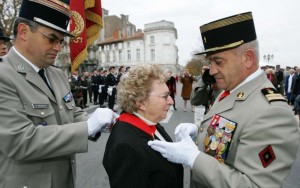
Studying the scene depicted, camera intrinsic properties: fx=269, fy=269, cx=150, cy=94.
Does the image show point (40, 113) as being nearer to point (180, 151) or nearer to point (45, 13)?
point (45, 13)

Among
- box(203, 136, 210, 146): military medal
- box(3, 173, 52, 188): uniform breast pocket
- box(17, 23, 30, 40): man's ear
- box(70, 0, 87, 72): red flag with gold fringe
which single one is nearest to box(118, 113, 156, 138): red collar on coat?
box(203, 136, 210, 146): military medal

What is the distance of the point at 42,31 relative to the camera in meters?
1.97

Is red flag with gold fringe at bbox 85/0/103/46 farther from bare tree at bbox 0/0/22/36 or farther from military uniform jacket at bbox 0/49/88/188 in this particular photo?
bare tree at bbox 0/0/22/36

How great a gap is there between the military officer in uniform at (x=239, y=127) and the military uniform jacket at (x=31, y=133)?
24.4 inches

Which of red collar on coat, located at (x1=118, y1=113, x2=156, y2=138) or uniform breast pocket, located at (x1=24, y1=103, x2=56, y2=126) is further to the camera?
red collar on coat, located at (x1=118, y1=113, x2=156, y2=138)

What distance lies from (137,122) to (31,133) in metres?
0.73

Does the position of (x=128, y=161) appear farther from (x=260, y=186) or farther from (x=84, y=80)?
(x=84, y=80)

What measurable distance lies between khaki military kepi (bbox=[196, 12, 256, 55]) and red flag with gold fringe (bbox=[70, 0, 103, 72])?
2085 millimetres

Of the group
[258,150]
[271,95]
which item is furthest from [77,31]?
[258,150]

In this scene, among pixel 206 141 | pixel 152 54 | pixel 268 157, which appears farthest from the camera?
pixel 152 54

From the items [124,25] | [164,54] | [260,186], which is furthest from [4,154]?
[124,25]

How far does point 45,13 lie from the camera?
6.50 feet

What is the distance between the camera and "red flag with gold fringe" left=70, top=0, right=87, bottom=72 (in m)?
3.40

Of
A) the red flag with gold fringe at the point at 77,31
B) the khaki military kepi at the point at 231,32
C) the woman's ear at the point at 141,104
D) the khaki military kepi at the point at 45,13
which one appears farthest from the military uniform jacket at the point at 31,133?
the red flag with gold fringe at the point at 77,31
